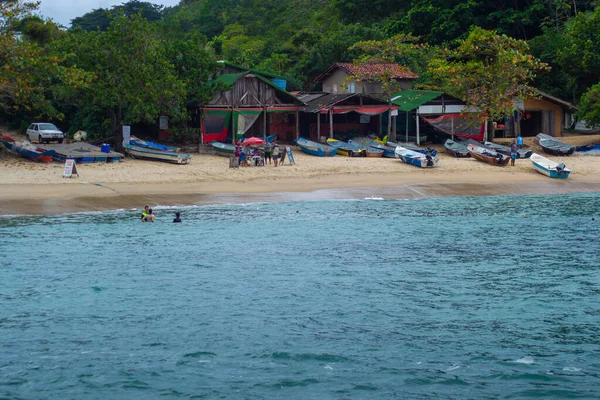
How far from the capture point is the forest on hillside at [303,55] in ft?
128

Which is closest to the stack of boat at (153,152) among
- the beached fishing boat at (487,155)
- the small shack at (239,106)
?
the small shack at (239,106)

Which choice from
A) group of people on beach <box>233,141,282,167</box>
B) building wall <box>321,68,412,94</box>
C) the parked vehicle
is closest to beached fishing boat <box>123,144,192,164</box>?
group of people on beach <box>233,141,282,167</box>

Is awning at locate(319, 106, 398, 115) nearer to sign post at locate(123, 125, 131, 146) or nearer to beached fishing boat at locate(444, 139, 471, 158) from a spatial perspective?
beached fishing boat at locate(444, 139, 471, 158)

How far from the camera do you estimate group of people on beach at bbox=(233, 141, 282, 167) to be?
3884cm

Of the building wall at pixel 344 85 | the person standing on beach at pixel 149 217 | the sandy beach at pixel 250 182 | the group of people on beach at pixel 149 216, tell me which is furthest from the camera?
the building wall at pixel 344 85

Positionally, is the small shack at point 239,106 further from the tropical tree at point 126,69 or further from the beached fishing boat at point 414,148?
the beached fishing boat at point 414,148

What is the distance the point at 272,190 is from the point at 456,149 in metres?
15.2

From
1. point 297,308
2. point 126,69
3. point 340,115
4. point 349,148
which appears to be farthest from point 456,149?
point 297,308

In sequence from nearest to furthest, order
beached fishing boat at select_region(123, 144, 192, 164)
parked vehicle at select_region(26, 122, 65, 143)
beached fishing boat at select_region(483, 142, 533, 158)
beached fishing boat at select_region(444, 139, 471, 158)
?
beached fishing boat at select_region(123, 144, 192, 164) < parked vehicle at select_region(26, 122, 65, 143) < beached fishing boat at select_region(483, 142, 533, 158) < beached fishing boat at select_region(444, 139, 471, 158)

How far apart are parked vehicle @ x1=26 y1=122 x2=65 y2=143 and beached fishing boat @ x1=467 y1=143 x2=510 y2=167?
78.7 ft

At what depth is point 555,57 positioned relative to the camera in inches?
2175

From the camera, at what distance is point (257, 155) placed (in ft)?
131

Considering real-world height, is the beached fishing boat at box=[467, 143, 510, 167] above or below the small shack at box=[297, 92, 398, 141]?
below

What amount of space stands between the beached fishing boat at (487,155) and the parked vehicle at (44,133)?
24.0m
